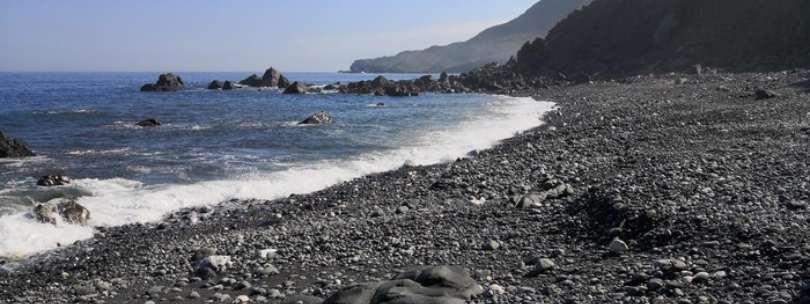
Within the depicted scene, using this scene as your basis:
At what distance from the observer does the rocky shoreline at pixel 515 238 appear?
5984 millimetres

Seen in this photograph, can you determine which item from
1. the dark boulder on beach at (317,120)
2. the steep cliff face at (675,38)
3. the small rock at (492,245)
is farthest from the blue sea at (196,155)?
the steep cliff face at (675,38)

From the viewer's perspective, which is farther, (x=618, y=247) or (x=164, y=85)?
(x=164, y=85)

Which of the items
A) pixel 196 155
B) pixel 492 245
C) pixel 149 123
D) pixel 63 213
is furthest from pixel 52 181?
pixel 149 123

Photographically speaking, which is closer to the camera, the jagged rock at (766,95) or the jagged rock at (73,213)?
the jagged rock at (73,213)

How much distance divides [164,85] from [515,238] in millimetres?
70252

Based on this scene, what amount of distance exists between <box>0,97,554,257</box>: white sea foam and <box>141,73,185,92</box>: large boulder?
56718 mm

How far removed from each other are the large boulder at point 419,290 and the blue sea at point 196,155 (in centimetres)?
597

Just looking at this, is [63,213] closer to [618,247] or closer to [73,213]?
[73,213]

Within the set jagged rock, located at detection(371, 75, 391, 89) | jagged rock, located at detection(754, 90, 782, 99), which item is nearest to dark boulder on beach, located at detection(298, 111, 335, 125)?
jagged rock, located at detection(754, 90, 782, 99)

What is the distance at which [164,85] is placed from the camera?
71750 millimetres

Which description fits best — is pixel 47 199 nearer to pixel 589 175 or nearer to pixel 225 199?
pixel 225 199

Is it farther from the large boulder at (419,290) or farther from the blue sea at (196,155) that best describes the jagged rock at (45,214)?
the large boulder at (419,290)

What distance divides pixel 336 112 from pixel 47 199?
25.0 metres

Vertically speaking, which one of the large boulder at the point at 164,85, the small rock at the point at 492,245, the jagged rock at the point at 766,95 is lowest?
the large boulder at the point at 164,85
